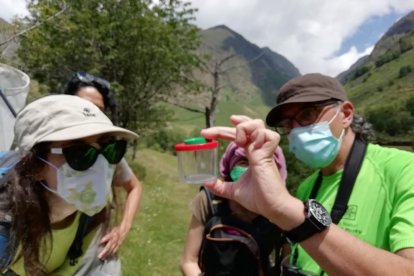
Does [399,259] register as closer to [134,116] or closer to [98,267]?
[98,267]

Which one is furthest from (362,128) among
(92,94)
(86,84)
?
(86,84)

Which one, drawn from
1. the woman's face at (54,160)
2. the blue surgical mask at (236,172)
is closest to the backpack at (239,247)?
the blue surgical mask at (236,172)

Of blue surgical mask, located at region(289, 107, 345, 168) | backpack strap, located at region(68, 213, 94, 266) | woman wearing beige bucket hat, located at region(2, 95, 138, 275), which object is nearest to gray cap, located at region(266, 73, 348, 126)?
blue surgical mask, located at region(289, 107, 345, 168)

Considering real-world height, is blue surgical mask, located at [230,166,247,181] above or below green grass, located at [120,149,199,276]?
above

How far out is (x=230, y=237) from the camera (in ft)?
8.93

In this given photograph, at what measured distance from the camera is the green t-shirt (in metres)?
1.81

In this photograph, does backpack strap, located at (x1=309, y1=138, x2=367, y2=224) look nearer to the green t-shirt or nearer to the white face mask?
the green t-shirt

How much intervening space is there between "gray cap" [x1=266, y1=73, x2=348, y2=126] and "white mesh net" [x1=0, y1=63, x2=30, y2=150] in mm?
2256

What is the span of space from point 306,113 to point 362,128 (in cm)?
39

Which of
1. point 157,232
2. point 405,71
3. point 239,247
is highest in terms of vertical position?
point 405,71

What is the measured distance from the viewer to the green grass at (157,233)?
6914 millimetres

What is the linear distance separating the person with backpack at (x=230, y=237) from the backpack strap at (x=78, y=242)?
85 cm

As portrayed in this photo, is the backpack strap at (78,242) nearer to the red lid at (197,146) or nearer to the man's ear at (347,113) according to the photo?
the red lid at (197,146)

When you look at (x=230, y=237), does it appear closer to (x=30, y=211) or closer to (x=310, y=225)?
(x=30, y=211)
